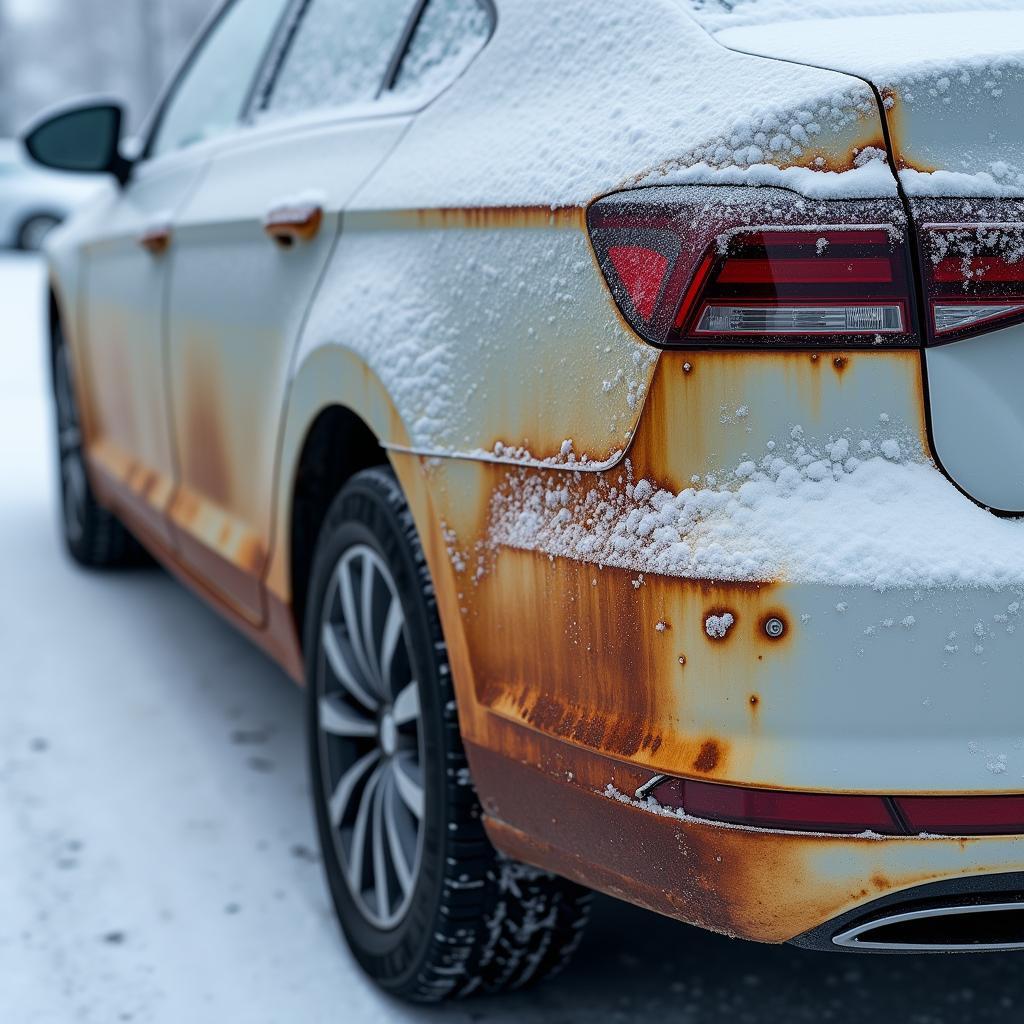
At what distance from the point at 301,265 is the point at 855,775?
139 centimetres

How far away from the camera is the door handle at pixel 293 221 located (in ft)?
7.86

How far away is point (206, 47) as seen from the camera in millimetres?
3863

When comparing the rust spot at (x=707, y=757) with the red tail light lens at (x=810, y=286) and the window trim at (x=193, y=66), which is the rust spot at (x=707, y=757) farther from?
the window trim at (x=193, y=66)

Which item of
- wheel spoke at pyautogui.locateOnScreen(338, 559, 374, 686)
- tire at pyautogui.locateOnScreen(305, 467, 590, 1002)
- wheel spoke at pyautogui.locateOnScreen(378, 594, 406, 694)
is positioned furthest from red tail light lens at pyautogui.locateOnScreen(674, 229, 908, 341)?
wheel spoke at pyautogui.locateOnScreen(338, 559, 374, 686)

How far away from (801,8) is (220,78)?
219 cm

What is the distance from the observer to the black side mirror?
12.9ft

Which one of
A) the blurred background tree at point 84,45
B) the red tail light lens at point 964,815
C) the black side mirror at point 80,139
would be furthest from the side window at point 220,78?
the blurred background tree at point 84,45

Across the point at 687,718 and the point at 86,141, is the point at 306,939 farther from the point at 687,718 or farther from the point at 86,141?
the point at 86,141

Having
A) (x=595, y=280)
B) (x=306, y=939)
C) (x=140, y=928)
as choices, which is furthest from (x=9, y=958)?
(x=595, y=280)

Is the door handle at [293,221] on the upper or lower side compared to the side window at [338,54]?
lower

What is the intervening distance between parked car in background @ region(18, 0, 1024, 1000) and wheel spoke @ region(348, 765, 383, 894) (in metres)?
0.06

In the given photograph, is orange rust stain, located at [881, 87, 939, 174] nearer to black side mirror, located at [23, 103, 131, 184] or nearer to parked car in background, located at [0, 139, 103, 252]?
black side mirror, located at [23, 103, 131, 184]

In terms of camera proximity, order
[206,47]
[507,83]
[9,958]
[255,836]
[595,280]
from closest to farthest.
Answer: [595,280] → [507,83] → [9,958] → [255,836] → [206,47]

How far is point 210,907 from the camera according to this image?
8.62 feet
